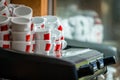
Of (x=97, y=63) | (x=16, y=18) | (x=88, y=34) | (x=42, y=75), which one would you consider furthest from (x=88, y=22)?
(x=42, y=75)

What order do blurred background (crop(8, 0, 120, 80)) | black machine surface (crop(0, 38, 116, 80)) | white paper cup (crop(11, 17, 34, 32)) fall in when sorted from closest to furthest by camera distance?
black machine surface (crop(0, 38, 116, 80))
white paper cup (crop(11, 17, 34, 32))
blurred background (crop(8, 0, 120, 80))

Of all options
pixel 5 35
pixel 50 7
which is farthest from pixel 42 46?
pixel 50 7

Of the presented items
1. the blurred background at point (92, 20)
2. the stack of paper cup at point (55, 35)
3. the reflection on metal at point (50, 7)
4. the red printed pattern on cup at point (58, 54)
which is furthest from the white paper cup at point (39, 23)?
the blurred background at point (92, 20)

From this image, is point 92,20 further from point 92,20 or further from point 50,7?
point 50,7

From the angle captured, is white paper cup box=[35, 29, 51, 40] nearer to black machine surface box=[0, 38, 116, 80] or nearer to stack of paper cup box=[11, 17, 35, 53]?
stack of paper cup box=[11, 17, 35, 53]

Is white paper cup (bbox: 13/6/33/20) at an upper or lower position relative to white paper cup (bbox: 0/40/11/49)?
upper

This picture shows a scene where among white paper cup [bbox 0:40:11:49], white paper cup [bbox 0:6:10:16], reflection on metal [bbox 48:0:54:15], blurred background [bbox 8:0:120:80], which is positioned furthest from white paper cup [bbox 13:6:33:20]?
blurred background [bbox 8:0:120:80]

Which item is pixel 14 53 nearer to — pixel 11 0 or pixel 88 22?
pixel 11 0

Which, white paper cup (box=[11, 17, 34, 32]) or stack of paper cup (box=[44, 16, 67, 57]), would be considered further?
stack of paper cup (box=[44, 16, 67, 57])

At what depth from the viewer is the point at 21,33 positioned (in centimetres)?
92

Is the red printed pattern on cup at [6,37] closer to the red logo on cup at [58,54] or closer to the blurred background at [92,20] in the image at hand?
the red logo on cup at [58,54]

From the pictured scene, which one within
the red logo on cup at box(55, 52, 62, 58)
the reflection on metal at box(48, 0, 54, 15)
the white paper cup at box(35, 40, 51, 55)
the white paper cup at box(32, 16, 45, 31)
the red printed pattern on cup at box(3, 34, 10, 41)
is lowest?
the red logo on cup at box(55, 52, 62, 58)

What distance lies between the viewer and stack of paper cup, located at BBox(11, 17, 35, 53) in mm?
920

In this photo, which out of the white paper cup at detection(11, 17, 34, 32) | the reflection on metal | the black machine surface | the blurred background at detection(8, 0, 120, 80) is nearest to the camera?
the black machine surface
